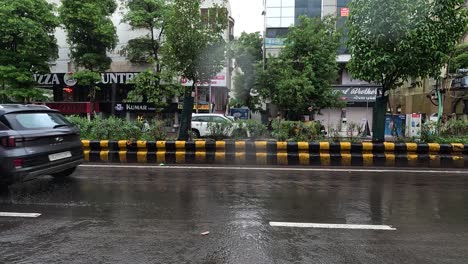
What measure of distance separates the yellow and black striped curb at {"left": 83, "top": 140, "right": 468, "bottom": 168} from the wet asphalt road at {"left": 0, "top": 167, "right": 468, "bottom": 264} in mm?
1784

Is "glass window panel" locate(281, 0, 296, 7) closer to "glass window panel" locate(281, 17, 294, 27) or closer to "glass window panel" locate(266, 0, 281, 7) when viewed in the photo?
"glass window panel" locate(266, 0, 281, 7)

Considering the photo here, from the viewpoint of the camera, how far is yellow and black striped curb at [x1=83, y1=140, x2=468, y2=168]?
10367 mm

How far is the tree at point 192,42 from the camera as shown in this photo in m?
12.0

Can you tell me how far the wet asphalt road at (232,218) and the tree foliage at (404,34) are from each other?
368cm

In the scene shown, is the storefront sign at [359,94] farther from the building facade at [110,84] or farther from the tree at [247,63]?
the building facade at [110,84]

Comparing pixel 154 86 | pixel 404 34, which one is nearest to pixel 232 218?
pixel 404 34

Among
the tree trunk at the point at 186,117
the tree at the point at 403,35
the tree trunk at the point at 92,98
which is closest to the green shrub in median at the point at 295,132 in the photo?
the tree at the point at 403,35

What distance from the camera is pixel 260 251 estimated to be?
418 cm

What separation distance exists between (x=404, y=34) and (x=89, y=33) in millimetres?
22481

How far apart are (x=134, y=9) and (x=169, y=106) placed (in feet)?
26.4

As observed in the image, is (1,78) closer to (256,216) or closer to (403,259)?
(256,216)

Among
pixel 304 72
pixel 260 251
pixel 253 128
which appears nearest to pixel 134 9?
pixel 304 72

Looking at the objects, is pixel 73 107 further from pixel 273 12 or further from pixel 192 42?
pixel 192 42

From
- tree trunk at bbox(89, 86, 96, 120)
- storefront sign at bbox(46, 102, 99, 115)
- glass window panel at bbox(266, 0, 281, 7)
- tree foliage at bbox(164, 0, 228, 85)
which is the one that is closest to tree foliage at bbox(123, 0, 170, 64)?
tree trunk at bbox(89, 86, 96, 120)
